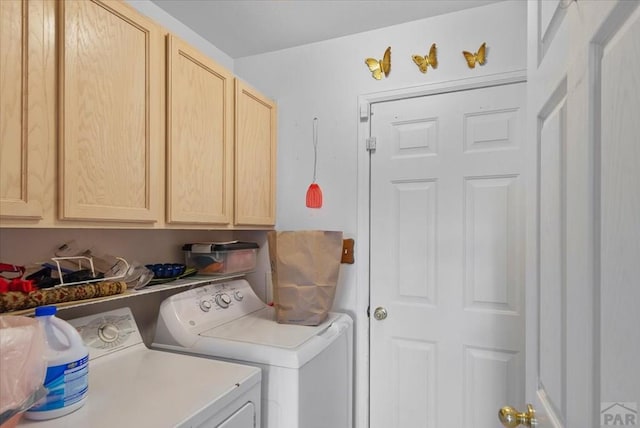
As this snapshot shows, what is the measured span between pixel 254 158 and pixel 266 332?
960 millimetres

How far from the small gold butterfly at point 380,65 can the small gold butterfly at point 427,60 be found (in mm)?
142

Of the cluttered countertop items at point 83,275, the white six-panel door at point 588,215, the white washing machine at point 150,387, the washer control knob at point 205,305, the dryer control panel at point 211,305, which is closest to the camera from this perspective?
the white six-panel door at point 588,215

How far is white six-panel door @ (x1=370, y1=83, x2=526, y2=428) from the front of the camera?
5.68ft

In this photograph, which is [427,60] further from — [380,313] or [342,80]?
[380,313]

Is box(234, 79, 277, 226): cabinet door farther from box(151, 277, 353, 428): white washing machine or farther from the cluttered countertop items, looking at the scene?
box(151, 277, 353, 428): white washing machine

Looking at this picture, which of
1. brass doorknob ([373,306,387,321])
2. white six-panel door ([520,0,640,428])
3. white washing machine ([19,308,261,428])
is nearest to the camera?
white six-panel door ([520,0,640,428])

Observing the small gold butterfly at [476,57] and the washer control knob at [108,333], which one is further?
the small gold butterfly at [476,57]

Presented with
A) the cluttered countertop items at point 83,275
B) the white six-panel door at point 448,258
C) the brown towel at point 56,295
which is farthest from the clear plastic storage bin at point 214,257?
the white six-panel door at point 448,258

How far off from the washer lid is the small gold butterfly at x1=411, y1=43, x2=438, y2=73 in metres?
1.43

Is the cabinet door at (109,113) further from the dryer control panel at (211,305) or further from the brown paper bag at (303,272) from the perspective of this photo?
the brown paper bag at (303,272)

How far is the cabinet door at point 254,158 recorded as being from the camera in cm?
188

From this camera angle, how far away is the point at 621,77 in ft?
1.48

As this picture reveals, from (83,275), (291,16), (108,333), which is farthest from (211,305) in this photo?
(291,16)

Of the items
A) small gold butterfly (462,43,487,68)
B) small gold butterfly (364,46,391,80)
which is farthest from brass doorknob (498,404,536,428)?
small gold butterfly (364,46,391,80)
